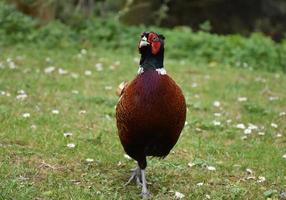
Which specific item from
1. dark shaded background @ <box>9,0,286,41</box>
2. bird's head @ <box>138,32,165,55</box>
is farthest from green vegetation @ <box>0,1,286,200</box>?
dark shaded background @ <box>9,0,286,41</box>

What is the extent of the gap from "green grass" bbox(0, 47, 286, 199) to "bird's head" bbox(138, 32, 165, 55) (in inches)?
52.4

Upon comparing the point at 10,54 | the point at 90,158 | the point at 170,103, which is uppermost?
the point at 170,103

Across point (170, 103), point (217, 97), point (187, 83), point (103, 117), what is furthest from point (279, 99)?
point (170, 103)

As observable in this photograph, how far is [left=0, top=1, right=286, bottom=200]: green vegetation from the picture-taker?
552 centimetres

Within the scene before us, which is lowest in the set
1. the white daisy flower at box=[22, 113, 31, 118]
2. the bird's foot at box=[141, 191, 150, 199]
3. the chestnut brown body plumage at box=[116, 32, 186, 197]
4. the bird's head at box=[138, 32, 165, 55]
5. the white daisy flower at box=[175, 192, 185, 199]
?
the white daisy flower at box=[22, 113, 31, 118]

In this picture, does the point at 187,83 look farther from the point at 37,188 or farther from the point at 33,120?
the point at 37,188

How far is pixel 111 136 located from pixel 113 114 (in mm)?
1094

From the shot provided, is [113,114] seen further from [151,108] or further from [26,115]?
[151,108]

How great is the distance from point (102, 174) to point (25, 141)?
129 centimetres

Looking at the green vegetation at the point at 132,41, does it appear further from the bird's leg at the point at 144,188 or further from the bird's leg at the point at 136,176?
the bird's leg at the point at 144,188

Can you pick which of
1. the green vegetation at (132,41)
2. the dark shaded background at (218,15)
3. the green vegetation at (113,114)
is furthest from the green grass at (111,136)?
the dark shaded background at (218,15)

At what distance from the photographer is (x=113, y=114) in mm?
8180

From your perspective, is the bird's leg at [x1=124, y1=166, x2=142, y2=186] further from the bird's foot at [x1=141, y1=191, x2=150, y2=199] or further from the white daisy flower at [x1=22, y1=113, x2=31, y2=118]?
the white daisy flower at [x1=22, y1=113, x2=31, y2=118]

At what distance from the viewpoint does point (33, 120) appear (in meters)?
7.43
